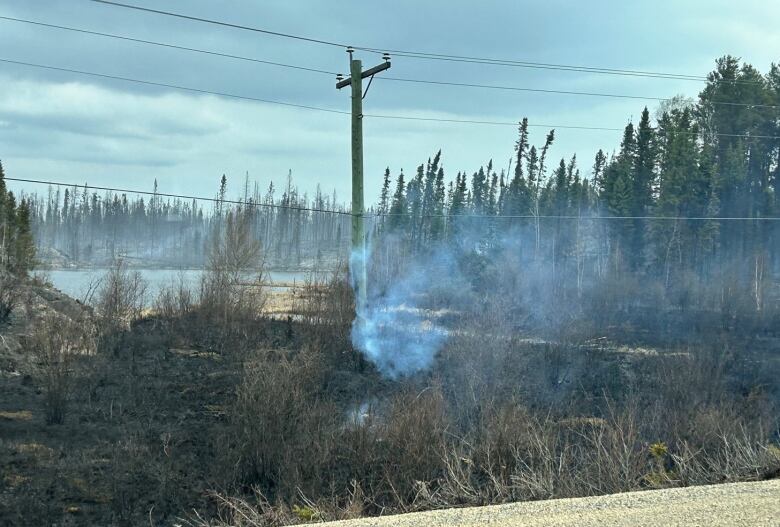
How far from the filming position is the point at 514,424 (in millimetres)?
12914

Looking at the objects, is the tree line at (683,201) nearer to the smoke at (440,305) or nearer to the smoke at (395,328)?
the smoke at (440,305)

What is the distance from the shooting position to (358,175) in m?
18.3

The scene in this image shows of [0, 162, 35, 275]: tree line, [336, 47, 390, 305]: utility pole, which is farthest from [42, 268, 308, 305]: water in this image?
[336, 47, 390, 305]: utility pole

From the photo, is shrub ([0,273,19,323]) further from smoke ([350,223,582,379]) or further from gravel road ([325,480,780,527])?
gravel road ([325,480,780,527])

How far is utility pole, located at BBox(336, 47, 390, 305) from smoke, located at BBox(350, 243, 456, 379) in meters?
0.07

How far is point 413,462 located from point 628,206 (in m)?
49.4

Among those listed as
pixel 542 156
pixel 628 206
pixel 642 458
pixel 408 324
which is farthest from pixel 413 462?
pixel 542 156

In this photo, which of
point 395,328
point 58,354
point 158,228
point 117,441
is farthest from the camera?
point 158,228

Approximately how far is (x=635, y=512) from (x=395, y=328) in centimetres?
1485

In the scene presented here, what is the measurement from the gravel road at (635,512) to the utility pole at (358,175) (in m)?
9.30

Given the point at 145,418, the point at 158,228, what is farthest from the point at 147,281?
the point at 158,228

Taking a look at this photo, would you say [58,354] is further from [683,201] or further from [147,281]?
[683,201]

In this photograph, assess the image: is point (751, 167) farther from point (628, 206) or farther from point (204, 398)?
point (204, 398)

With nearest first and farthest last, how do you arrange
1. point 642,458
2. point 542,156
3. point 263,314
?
point 642,458 < point 263,314 < point 542,156
